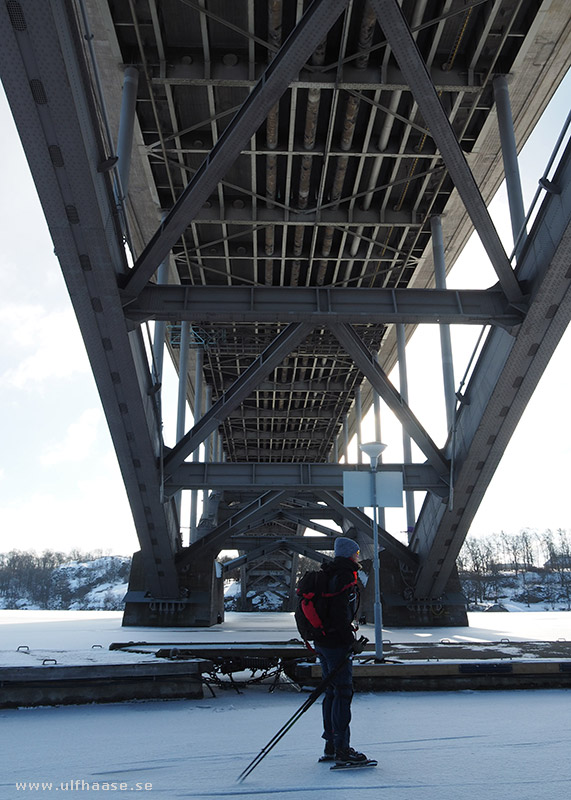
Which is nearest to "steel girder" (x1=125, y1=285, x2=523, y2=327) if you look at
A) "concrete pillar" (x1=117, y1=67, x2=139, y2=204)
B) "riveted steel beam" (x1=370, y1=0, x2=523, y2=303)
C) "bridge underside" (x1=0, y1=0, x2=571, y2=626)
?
"bridge underside" (x1=0, y1=0, x2=571, y2=626)

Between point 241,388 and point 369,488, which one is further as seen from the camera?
point 241,388

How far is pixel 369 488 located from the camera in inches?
382

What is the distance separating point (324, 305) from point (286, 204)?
216 inches

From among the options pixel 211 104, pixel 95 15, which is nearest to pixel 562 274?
pixel 211 104

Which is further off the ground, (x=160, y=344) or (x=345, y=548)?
(x=160, y=344)

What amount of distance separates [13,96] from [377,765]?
9292 millimetres

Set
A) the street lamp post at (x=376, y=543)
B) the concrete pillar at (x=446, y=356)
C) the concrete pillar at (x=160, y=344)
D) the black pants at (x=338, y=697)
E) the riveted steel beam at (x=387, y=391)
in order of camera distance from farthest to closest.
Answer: the concrete pillar at (x=446, y=356)
the concrete pillar at (x=160, y=344)
the riveted steel beam at (x=387, y=391)
the street lamp post at (x=376, y=543)
the black pants at (x=338, y=697)

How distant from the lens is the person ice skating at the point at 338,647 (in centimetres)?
438

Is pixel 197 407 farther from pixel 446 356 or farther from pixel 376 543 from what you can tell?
pixel 376 543

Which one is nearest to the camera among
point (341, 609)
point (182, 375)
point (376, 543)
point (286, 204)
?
point (341, 609)

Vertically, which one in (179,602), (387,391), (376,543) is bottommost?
(179,602)

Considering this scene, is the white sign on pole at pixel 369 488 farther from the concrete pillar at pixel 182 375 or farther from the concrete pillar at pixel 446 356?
the concrete pillar at pixel 182 375

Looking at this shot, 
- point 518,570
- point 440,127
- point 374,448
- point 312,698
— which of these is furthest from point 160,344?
point 518,570

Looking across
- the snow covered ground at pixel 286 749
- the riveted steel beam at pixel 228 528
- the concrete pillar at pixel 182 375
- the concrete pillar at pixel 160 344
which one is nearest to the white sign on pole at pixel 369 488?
the snow covered ground at pixel 286 749
